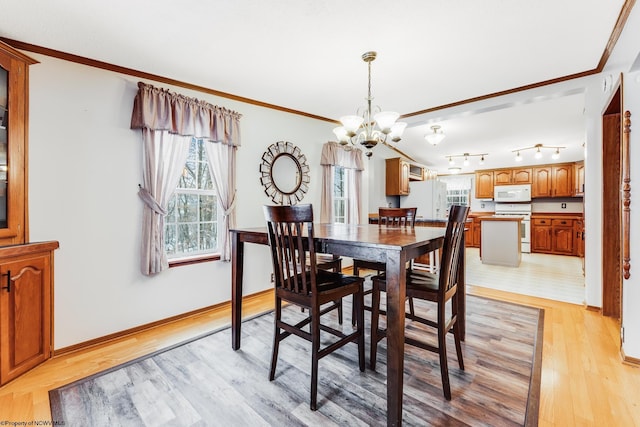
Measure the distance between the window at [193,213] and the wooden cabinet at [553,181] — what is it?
7.17 meters

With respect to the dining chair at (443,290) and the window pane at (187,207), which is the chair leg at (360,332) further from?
the window pane at (187,207)

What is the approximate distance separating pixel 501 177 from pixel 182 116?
24.0 feet

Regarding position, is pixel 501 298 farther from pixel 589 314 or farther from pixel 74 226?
pixel 74 226

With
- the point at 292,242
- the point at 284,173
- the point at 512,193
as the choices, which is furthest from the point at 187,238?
the point at 512,193

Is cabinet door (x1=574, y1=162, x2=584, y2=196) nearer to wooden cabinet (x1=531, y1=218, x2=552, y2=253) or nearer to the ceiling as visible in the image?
wooden cabinet (x1=531, y1=218, x2=552, y2=253)

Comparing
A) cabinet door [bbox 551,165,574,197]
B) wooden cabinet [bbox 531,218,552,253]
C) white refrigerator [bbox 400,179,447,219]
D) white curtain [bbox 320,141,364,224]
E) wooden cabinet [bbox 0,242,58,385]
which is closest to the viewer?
wooden cabinet [bbox 0,242,58,385]

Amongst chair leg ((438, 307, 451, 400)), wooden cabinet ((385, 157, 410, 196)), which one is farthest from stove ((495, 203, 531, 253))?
chair leg ((438, 307, 451, 400))

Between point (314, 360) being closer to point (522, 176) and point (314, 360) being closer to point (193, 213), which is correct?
point (193, 213)

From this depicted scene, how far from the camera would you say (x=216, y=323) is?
2.64 metres

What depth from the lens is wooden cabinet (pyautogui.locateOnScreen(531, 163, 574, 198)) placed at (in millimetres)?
6230

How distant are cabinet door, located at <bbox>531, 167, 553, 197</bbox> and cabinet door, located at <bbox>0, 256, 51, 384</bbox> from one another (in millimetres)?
8415

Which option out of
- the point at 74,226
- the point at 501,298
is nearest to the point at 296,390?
the point at 74,226

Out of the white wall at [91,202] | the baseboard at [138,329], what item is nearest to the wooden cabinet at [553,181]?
the baseboard at [138,329]

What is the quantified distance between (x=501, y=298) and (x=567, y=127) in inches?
120
